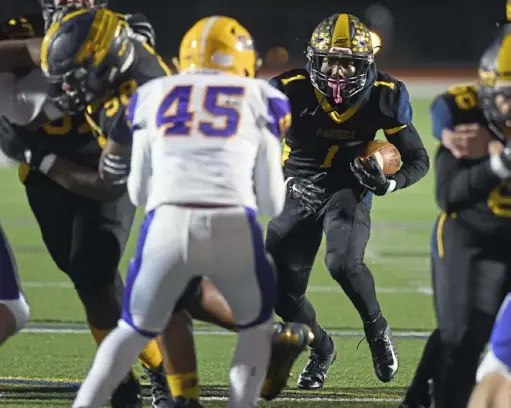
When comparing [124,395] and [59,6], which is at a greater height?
[59,6]

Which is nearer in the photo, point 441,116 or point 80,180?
point 441,116

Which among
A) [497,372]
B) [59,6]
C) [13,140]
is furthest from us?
[59,6]

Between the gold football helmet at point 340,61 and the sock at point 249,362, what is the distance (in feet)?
5.51

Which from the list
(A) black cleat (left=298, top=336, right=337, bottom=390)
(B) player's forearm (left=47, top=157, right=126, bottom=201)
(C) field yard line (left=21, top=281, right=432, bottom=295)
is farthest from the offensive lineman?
(C) field yard line (left=21, top=281, right=432, bottom=295)

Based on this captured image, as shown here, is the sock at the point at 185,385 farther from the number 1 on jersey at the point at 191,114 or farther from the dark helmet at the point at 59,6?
the dark helmet at the point at 59,6

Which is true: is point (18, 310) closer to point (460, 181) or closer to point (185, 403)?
point (185, 403)

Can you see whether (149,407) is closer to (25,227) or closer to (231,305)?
(231,305)

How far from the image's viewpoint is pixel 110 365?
4.02m

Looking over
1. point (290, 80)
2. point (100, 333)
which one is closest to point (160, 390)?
point (100, 333)

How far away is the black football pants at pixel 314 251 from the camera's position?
5.49 metres

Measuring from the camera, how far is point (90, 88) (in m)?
4.49

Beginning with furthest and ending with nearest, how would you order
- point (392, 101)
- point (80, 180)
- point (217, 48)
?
point (392, 101) → point (80, 180) → point (217, 48)

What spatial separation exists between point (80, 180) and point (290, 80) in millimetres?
1419

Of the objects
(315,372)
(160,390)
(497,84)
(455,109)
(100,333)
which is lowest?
(315,372)
